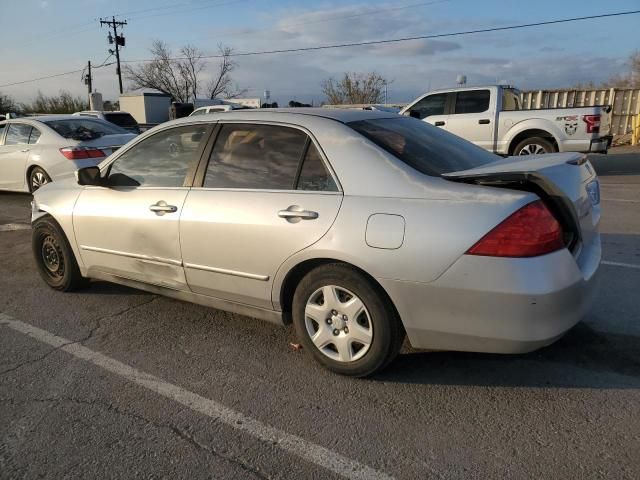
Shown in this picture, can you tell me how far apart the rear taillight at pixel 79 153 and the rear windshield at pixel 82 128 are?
294mm

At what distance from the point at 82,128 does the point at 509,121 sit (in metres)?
8.44

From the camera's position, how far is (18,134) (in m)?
9.77

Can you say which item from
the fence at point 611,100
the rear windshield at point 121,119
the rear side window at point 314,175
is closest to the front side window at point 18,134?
the rear side window at point 314,175

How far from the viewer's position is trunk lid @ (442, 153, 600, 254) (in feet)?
9.05

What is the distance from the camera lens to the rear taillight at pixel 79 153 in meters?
8.91

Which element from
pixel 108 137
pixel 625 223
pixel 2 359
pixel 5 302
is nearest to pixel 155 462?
pixel 2 359

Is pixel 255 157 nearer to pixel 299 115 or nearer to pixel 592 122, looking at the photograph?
pixel 299 115

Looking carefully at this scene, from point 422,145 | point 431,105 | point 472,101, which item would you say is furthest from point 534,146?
point 422,145

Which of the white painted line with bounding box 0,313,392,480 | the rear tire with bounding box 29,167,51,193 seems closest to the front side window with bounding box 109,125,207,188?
the white painted line with bounding box 0,313,392,480

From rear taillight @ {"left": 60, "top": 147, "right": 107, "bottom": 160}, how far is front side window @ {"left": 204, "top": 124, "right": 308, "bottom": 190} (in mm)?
6191

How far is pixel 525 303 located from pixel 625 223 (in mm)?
5243

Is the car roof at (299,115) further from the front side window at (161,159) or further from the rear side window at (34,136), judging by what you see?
the rear side window at (34,136)

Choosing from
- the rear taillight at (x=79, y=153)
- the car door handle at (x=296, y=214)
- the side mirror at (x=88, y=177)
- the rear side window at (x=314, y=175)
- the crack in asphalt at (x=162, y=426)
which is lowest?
the crack in asphalt at (x=162, y=426)

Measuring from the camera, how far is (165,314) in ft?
14.1
